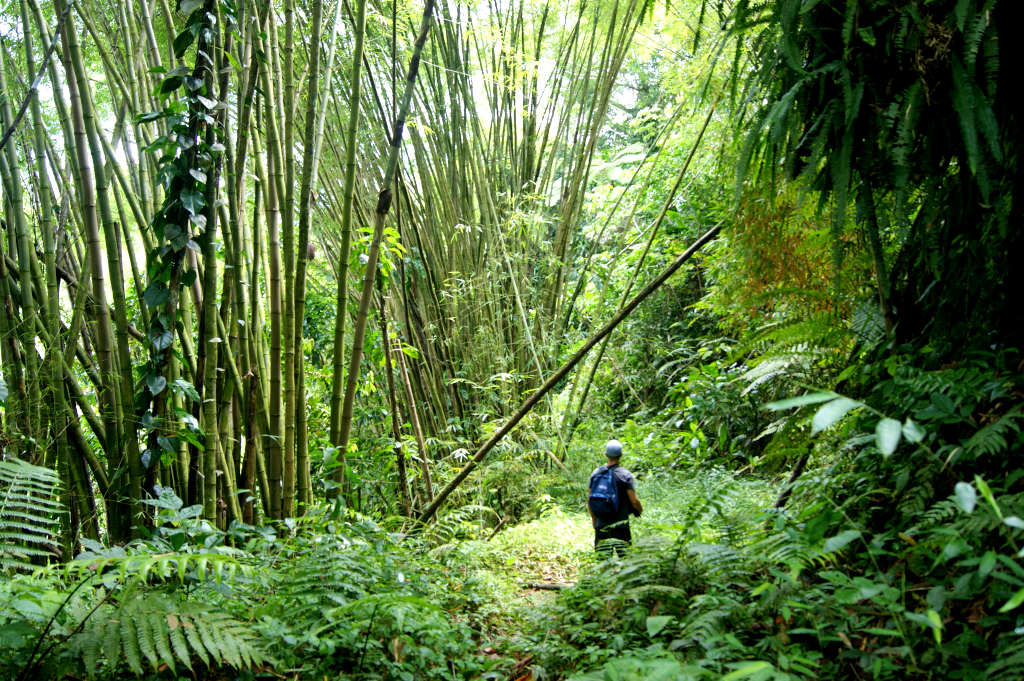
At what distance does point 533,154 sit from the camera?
4566 mm

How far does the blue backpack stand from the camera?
301cm

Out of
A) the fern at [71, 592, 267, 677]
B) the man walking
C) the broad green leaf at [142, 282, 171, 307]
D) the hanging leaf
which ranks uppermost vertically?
the hanging leaf

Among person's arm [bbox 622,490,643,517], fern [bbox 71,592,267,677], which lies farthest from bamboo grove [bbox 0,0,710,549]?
person's arm [bbox 622,490,643,517]

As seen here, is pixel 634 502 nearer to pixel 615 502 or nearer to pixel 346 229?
pixel 615 502

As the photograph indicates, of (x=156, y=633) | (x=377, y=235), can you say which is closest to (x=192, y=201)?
(x=377, y=235)

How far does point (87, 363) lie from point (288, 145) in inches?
37.7

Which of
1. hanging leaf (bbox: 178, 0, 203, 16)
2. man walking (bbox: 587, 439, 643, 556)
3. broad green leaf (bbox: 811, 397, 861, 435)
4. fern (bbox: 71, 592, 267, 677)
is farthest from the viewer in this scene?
man walking (bbox: 587, 439, 643, 556)

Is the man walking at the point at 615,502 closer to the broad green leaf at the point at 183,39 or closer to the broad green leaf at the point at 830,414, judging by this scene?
the broad green leaf at the point at 183,39

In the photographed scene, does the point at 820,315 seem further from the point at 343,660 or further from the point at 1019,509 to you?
the point at 343,660

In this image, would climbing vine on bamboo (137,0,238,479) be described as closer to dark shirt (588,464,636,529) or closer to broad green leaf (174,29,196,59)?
broad green leaf (174,29,196,59)

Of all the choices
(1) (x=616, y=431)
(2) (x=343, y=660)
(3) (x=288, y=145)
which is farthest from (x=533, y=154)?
(2) (x=343, y=660)

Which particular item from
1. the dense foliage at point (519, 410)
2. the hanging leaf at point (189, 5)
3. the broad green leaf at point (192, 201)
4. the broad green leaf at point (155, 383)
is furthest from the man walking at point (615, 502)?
the hanging leaf at point (189, 5)

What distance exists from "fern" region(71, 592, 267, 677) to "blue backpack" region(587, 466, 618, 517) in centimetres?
194

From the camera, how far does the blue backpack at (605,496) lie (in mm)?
3008
